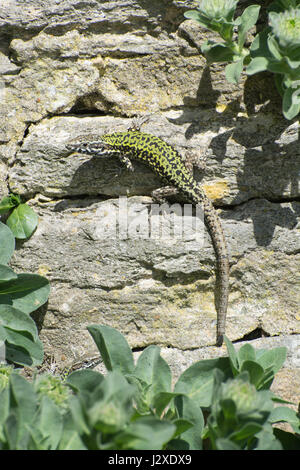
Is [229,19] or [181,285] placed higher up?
[229,19]

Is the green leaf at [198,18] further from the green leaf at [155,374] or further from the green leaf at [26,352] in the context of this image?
the green leaf at [26,352]

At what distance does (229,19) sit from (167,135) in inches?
40.6

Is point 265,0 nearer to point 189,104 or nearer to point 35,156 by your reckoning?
point 189,104

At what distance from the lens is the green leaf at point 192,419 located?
2.63 m

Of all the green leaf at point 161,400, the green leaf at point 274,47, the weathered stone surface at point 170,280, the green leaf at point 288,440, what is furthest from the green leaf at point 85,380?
the green leaf at point 274,47

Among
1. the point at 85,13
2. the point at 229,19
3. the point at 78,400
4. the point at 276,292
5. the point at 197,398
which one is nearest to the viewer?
the point at 78,400

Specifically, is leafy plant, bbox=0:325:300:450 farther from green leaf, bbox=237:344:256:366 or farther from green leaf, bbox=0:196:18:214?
green leaf, bbox=0:196:18:214

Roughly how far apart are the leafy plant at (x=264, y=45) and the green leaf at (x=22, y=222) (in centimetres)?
187

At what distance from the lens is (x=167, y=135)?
4094 mm

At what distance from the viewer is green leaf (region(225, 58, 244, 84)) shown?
3.51 metres

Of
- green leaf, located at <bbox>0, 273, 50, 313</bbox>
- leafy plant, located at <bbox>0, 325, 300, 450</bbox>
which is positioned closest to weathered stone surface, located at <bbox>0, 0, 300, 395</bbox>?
green leaf, located at <bbox>0, 273, 50, 313</bbox>

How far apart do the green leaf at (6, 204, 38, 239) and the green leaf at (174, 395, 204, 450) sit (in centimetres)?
188

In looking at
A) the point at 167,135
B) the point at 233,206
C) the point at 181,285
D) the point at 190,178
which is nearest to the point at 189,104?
the point at 167,135

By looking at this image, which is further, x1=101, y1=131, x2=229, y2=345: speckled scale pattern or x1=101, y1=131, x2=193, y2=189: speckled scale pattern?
x1=101, y1=131, x2=193, y2=189: speckled scale pattern
